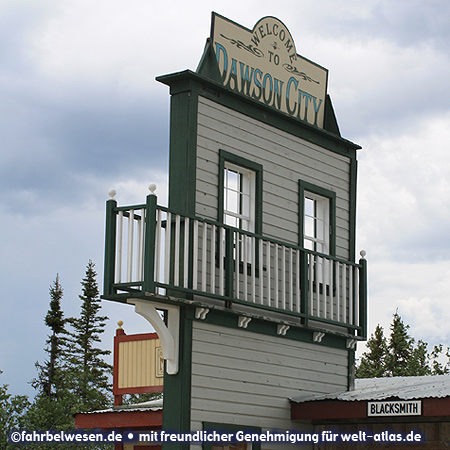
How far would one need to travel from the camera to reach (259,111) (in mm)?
13852

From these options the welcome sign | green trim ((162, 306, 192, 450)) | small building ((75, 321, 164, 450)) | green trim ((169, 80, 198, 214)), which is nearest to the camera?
green trim ((162, 306, 192, 450))

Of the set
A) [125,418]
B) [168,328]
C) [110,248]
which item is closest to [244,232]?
[168,328]

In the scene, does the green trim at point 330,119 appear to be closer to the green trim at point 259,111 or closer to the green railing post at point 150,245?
the green trim at point 259,111

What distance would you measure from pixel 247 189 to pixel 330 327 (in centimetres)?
296

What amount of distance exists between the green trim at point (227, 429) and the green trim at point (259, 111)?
4653 mm

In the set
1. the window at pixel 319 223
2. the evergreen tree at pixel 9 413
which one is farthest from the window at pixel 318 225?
the evergreen tree at pixel 9 413

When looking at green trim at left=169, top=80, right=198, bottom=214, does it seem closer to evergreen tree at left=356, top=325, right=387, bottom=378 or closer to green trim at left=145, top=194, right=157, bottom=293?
green trim at left=145, top=194, right=157, bottom=293

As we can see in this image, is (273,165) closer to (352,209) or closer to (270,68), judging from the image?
(270,68)

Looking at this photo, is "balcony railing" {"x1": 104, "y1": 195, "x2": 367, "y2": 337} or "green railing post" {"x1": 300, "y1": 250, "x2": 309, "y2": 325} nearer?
"balcony railing" {"x1": 104, "y1": 195, "x2": 367, "y2": 337}

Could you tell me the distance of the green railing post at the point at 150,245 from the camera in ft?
35.6

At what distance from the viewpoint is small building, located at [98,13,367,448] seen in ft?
37.9

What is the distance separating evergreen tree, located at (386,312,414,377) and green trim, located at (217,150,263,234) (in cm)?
2401

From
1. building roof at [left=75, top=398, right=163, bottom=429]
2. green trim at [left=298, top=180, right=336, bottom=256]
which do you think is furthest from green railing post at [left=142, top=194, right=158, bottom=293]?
building roof at [left=75, top=398, right=163, bottom=429]

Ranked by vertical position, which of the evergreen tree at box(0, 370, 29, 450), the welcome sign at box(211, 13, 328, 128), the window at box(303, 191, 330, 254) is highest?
the welcome sign at box(211, 13, 328, 128)
